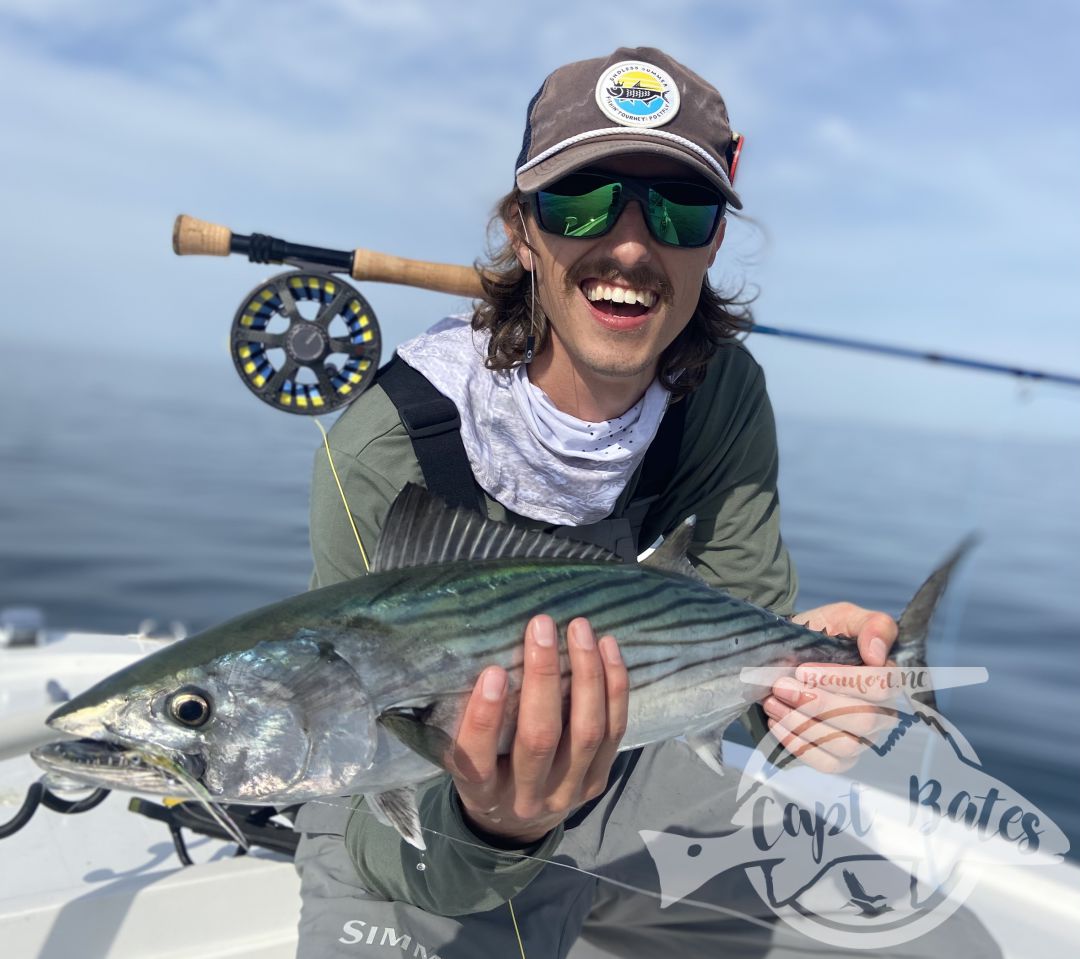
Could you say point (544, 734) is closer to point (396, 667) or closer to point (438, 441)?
point (396, 667)

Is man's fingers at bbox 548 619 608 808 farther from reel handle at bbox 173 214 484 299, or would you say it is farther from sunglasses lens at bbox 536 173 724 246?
reel handle at bbox 173 214 484 299

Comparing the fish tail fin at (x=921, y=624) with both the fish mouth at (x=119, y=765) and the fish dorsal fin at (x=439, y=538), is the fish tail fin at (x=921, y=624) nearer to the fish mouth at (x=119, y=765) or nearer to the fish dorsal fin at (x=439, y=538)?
the fish dorsal fin at (x=439, y=538)

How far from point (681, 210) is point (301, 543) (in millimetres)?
7433

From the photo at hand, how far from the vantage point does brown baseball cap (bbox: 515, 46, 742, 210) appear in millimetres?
2432

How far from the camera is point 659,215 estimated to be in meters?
2.49

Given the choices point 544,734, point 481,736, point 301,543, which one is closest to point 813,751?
point 544,734

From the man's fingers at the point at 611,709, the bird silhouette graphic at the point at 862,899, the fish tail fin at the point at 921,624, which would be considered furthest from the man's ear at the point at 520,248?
the bird silhouette graphic at the point at 862,899

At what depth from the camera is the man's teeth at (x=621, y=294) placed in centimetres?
254

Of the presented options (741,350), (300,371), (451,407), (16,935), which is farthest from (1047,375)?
(16,935)

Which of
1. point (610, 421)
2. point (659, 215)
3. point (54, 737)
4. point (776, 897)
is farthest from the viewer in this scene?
point (776, 897)

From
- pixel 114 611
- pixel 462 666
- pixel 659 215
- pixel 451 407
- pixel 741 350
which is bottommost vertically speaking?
pixel 114 611

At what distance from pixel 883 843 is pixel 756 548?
1437 millimetres

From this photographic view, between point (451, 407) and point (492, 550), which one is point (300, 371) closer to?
point (451, 407)

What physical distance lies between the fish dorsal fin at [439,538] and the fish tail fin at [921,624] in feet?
2.85
